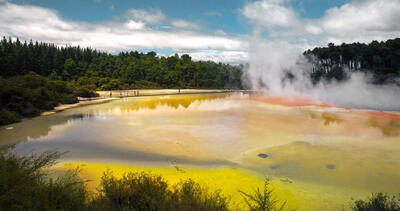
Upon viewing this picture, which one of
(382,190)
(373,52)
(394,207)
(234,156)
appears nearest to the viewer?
(394,207)

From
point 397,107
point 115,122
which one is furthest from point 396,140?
point 115,122

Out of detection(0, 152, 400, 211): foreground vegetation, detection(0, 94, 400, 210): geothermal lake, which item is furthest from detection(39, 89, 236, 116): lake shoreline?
detection(0, 152, 400, 211): foreground vegetation

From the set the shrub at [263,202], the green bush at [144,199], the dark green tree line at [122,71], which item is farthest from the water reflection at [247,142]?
the dark green tree line at [122,71]

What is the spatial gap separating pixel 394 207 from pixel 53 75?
47.5m

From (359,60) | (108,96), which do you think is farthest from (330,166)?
(359,60)

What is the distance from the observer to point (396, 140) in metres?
11.0

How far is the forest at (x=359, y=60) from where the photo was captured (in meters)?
34.0

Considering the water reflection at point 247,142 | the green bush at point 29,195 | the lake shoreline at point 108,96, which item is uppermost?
the lake shoreline at point 108,96

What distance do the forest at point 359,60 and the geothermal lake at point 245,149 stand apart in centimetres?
2137

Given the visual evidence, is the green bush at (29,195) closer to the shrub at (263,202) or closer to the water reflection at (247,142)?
the shrub at (263,202)

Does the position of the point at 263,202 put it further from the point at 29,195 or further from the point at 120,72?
the point at 120,72

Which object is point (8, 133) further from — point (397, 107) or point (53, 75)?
point (53, 75)

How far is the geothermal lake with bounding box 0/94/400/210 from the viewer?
6844mm

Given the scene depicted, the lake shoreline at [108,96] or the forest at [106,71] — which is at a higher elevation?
the forest at [106,71]
